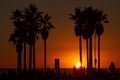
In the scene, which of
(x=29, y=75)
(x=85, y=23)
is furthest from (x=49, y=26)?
(x=29, y=75)

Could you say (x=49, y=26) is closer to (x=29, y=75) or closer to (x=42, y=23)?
(x=42, y=23)

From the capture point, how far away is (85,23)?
82.4 m

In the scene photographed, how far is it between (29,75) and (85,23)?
803 inches

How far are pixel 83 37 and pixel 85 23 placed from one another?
525 centimetres

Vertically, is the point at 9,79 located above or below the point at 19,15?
below

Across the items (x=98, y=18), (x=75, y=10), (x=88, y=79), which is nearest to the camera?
(x=88, y=79)

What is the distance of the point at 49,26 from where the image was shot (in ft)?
283

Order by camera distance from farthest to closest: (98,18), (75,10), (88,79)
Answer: (98,18) < (75,10) < (88,79)

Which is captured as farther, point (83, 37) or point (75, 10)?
point (83, 37)

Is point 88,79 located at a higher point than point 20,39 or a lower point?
lower

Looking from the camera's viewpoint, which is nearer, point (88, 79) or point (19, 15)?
point (88, 79)

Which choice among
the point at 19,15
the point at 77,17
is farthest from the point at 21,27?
the point at 77,17

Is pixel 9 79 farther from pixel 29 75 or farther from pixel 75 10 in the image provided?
pixel 75 10

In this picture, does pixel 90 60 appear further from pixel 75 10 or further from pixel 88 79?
pixel 88 79
